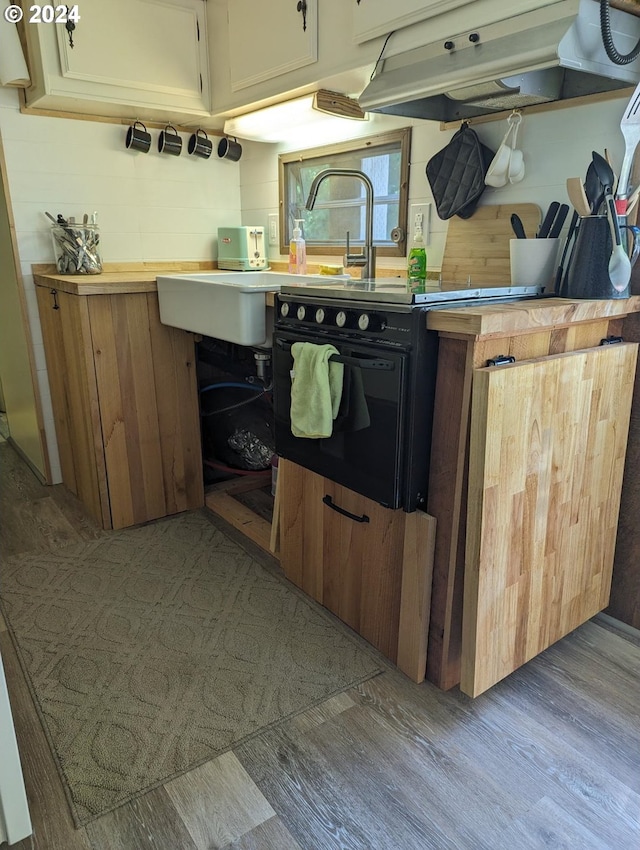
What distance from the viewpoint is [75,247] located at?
8.30 feet

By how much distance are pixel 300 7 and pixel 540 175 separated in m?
0.97

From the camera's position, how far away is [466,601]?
1.33 m

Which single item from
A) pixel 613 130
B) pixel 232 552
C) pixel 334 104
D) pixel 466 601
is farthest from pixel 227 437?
pixel 613 130

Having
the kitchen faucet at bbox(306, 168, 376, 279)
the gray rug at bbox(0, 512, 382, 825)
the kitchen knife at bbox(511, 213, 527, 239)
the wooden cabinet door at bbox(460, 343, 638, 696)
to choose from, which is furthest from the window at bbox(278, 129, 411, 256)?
the gray rug at bbox(0, 512, 382, 825)

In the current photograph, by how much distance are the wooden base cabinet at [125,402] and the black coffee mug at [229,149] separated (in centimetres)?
105

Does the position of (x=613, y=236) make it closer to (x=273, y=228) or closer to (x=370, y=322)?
(x=370, y=322)

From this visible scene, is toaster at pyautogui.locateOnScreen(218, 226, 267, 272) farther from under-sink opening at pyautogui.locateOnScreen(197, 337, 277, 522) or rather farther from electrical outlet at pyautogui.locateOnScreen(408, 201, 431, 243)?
electrical outlet at pyautogui.locateOnScreen(408, 201, 431, 243)

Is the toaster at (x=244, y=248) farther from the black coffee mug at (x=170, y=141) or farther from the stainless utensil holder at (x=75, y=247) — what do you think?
the stainless utensil holder at (x=75, y=247)

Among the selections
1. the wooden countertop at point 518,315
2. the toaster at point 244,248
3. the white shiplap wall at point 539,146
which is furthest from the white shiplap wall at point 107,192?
the wooden countertop at point 518,315

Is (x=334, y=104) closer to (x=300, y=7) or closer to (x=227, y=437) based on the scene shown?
(x=300, y=7)

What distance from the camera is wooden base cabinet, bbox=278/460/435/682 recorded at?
4.78 ft

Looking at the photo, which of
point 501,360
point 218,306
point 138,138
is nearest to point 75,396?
point 218,306

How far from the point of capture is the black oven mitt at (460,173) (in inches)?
71.1

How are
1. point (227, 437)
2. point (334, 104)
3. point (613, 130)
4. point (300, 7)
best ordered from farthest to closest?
point (227, 437), point (334, 104), point (300, 7), point (613, 130)
